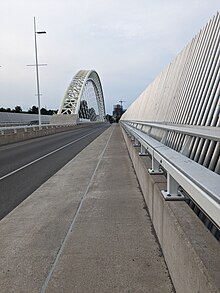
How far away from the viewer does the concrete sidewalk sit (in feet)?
12.4

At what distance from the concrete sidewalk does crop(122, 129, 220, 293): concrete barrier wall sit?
0.36m

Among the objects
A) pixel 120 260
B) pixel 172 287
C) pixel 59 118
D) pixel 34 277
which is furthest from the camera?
pixel 59 118

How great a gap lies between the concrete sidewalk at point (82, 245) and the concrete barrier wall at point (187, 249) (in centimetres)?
36

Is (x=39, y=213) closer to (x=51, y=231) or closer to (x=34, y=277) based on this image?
(x=51, y=231)

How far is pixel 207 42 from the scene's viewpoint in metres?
7.04

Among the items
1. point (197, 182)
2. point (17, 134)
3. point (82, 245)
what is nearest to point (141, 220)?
point (82, 245)

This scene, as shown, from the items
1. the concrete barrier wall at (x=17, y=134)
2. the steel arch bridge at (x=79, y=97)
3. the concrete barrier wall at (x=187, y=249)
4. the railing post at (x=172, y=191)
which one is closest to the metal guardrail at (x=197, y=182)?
the railing post at (x=172, y=191)

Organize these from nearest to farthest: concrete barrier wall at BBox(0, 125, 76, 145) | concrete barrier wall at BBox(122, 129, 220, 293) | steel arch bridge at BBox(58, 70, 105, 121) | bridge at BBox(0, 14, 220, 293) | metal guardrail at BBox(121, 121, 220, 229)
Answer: concrete barrier wall at BBox(122, 129, 220, 293) < metal guardrail at BBox(121, 121, 220, 229) < bridge at BBox(0, 14, 220, 293) < concrete barrier wall at BBox(0, 125, 76, 145) < steel arch bridge at BBox(58, 70, 105, 121)

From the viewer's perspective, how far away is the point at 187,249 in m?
2.87

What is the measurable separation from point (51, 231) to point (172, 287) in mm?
2439

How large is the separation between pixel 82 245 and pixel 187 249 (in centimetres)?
223

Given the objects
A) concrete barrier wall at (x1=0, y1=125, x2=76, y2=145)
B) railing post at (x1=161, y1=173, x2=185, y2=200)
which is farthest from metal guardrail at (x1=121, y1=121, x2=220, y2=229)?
concrete barrier wall at (x1=0, y1=125, x2=76, y2=145)

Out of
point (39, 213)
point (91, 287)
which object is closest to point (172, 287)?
point (91, 287)

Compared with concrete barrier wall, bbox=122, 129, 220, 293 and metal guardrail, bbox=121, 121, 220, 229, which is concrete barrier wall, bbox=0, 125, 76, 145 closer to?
metal guardrail, bbox=121, 121, 220, 229
